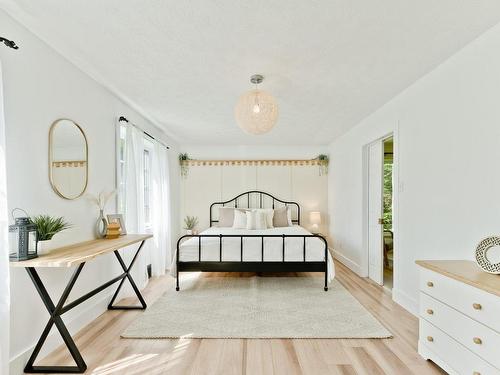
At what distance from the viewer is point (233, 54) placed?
7.92ft

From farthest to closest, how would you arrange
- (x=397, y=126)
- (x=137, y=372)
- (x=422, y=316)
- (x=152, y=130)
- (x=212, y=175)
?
(x=212, y=175) → (x=152, y=130) → (x=397, y=126) → (x=422, y=316) → (x=137, y=372)

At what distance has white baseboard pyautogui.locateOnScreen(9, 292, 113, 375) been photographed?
1979 mm

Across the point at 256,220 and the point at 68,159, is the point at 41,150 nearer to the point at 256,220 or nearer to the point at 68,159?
the point at 68,159

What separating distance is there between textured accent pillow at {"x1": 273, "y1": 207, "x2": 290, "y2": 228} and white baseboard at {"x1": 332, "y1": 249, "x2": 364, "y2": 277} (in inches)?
42.8

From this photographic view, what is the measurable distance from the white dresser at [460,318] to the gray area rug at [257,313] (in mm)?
533

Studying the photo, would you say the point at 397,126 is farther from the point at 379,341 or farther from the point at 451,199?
the point at 379,341

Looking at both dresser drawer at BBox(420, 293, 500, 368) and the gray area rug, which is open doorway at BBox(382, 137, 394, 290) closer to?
Result: the gray area rug

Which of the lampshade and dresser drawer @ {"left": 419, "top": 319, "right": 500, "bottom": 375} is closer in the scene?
dresser drawer @ {"left": 419, "top": 319, "right": 500, "bottom": 375}

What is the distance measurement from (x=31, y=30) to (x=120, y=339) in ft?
8.24

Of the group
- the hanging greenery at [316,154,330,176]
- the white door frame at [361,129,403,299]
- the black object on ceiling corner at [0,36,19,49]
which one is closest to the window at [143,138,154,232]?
the black object on ceiling corner at [0,36,19,49]

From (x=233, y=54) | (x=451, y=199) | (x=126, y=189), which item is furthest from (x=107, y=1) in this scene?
(x=451, y=199)

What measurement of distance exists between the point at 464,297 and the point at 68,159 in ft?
10.3

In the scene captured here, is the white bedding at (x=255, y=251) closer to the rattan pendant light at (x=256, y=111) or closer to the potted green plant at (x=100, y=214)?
the potted green plant at (x=100, y=214)

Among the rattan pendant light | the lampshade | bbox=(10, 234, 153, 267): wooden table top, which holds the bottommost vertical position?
the lampshade
